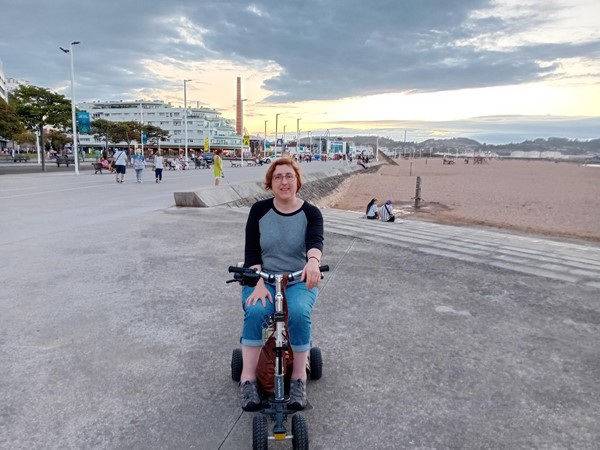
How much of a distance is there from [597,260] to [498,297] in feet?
10.7

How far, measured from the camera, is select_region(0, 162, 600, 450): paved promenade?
255 centimetres

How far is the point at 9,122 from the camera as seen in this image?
27.6m

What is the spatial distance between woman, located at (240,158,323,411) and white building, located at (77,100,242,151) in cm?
9855

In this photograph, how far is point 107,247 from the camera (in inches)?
276

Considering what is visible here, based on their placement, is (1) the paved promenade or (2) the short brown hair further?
(2) the short brown hair

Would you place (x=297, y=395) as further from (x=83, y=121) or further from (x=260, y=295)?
(x=83, y=121)

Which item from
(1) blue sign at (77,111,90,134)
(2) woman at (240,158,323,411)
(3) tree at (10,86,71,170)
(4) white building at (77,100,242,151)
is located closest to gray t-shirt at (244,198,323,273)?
(2) woman at (240,158,323,411)

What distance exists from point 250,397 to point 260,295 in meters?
0.59

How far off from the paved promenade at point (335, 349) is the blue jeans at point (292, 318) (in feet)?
1.58

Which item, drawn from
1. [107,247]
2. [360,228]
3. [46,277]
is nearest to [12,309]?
[46,277]

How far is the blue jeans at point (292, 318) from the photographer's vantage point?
257cm

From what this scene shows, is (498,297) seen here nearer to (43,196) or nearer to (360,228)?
(360,228)

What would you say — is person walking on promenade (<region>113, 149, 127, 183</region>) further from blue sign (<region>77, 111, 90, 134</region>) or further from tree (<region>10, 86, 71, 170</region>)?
tree (<region>10, 86, 71, 170</region>)

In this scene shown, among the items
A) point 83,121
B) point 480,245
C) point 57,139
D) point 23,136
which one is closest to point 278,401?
point 480,245
